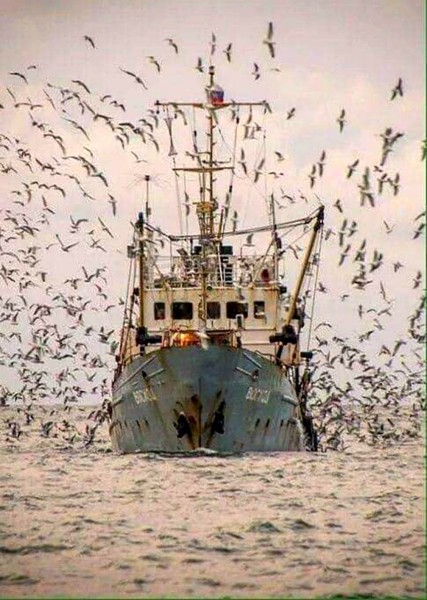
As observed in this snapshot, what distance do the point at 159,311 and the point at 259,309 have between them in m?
3.28

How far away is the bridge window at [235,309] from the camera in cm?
4503

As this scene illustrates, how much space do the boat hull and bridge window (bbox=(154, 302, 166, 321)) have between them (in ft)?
9.96

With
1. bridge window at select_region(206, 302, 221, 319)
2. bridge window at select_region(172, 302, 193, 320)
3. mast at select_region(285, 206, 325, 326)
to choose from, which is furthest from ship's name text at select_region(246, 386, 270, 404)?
bridge window at select_region(172, 302, 193, 320)

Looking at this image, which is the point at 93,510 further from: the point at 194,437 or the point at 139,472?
the point at 194,437

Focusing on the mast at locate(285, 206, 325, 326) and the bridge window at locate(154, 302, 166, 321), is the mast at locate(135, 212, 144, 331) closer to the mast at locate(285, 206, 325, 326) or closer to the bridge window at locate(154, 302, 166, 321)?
the bridge window at locate(154, 302, 166, 321)

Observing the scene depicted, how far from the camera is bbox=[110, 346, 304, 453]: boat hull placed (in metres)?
40.6

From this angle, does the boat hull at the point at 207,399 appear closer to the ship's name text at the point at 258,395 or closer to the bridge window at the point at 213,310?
the ship's name text at the point at 258,395

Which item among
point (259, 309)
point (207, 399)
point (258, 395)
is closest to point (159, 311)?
point (259, 309)

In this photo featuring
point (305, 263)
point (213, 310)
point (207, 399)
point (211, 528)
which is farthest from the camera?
point (305, 263)

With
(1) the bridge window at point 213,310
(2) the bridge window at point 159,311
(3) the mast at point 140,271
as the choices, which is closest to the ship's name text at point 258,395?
(1) the bridge window at point 213,310

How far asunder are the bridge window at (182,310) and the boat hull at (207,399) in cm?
285

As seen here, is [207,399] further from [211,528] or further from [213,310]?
[211,528]

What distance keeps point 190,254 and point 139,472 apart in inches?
470

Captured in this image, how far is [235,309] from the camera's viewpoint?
1778 inches
